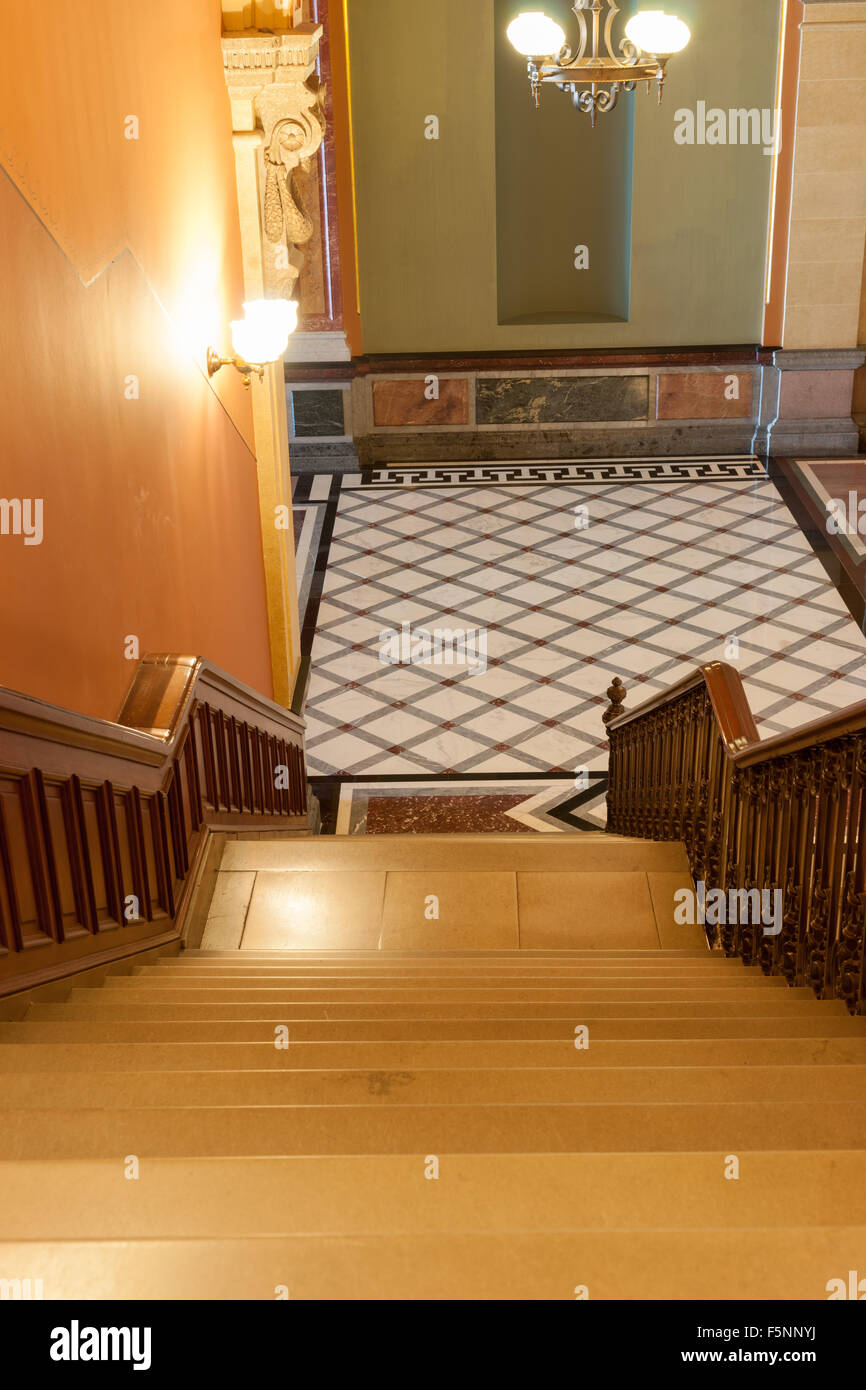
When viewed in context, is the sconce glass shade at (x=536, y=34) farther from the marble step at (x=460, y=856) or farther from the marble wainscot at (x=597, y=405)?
the marble wainscot at (x=597, y=405)

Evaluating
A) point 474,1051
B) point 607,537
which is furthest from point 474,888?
point 607,537

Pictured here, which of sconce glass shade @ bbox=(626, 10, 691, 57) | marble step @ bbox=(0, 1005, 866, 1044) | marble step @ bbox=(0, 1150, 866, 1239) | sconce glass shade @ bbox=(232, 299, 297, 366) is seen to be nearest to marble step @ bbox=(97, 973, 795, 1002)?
marble step @ bbox=(0, 1005, 866, 1044)

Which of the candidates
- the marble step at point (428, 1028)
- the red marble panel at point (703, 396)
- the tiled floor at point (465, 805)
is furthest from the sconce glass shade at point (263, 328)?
the red marble panel at point (703, 396)

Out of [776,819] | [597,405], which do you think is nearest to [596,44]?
[776,819]

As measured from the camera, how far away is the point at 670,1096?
6.35ft

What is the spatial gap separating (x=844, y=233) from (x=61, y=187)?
31.4ft

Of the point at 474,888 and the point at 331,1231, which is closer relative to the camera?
the point at 331,1231

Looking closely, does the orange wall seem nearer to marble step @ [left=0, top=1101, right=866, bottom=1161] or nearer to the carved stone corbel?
the carved stone corbel

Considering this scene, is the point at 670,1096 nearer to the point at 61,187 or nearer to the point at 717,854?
the point at 717,854

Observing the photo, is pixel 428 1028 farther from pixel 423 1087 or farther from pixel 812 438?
pixel 812 438

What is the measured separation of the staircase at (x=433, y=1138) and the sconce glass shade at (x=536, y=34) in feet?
17.2

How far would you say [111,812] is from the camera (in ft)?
10.8

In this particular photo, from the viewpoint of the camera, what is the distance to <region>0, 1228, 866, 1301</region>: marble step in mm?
1286

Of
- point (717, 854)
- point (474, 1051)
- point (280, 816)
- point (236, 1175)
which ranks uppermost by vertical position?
point (236, 1175)
